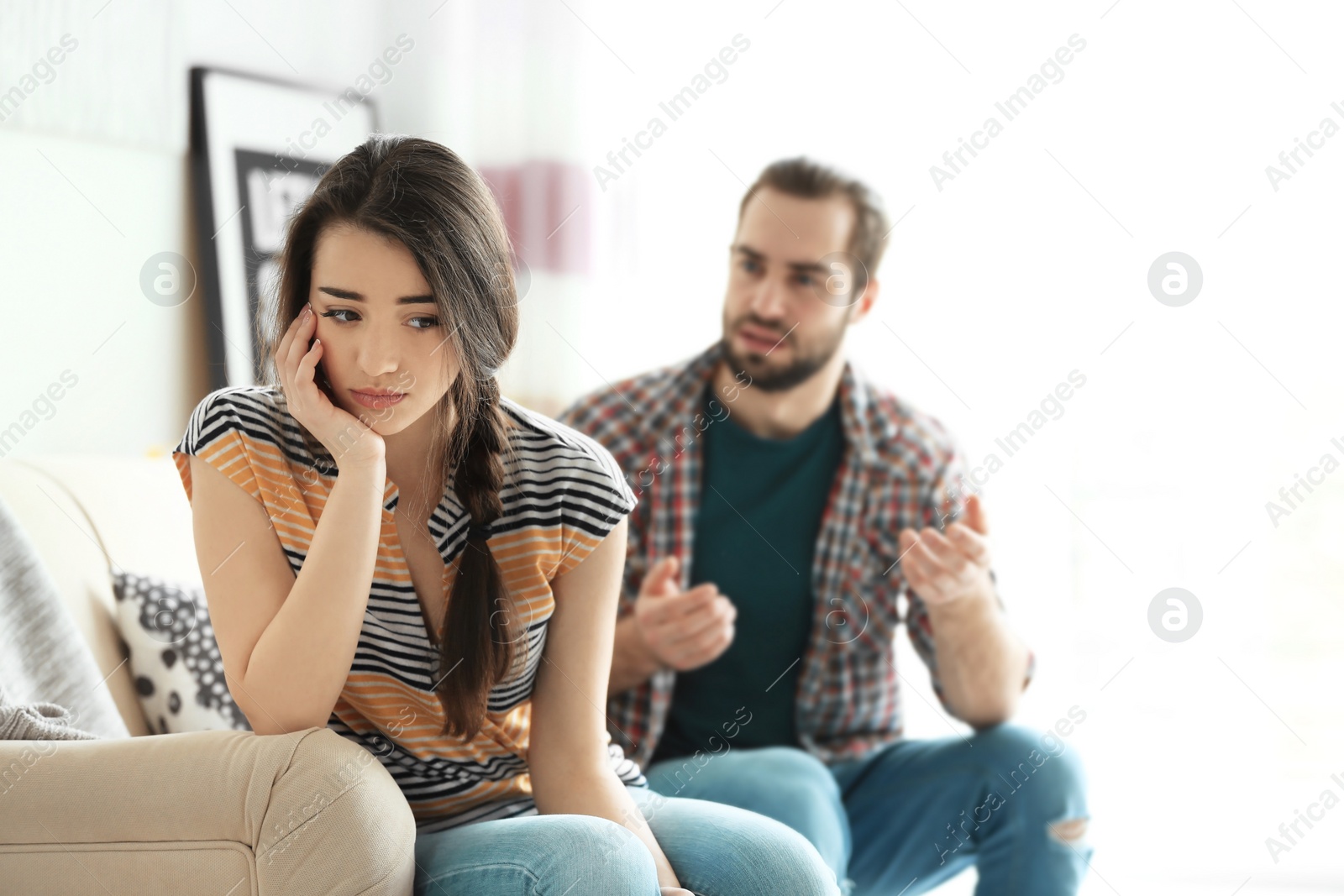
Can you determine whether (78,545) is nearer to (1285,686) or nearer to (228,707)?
(228,707)

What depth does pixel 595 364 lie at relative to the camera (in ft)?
8.21

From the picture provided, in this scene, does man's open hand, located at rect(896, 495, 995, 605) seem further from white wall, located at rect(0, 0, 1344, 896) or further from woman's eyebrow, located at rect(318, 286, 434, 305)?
white wall, located at rect(0, 0, 1344, 896)

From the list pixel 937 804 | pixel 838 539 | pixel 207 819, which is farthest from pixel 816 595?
pixel 207 819

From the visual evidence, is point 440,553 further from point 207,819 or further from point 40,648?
point 40,648

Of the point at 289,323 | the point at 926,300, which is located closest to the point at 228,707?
the point at 289,323

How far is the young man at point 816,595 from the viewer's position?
1.39 m

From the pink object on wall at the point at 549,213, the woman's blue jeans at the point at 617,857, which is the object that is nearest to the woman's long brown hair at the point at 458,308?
the woman's blue jeans at the point at 617,857

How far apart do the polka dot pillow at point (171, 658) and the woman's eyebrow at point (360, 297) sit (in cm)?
51

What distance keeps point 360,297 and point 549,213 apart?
1604 millimetres

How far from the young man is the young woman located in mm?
343

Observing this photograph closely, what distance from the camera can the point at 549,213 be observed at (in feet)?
8.07

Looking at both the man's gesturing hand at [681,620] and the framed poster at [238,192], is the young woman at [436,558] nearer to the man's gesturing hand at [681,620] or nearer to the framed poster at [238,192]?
the man's gesturing hand at [681,620]

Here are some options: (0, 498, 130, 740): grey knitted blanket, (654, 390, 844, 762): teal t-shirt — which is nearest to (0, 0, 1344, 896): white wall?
(654, 390, 844, 762): teal t-shirt

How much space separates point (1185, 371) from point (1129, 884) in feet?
3.59
